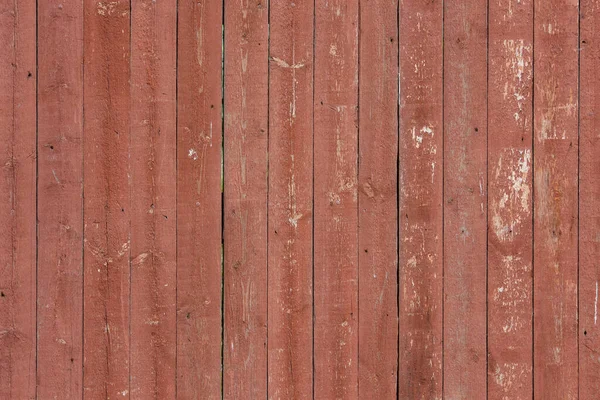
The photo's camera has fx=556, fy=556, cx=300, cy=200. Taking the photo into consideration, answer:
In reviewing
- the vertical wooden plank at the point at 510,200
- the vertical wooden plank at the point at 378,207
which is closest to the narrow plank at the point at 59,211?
the vertical wooden plank at the point at 378,207

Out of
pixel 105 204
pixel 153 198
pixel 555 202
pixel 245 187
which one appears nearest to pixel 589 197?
pixel 555 202

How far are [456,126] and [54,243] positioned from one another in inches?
55.9

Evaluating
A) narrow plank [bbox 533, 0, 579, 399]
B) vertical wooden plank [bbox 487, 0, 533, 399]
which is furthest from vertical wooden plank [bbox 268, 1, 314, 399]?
narrow plank [bbox 533, 0, 579, 399]

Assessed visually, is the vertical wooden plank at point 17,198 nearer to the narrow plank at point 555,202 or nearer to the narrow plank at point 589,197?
the narrow plank at point 555,202

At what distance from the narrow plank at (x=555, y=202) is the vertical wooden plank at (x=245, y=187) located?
933 mm

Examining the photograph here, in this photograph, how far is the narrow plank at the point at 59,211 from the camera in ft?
6.15

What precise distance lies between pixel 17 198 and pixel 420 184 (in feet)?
4.47

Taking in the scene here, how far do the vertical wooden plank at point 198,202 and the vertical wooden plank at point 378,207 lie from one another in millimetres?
491

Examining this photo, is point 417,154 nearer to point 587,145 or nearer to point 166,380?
point 587,145

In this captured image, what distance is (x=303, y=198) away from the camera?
1894 mm

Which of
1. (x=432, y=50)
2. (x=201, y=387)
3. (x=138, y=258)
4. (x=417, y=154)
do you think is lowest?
(x=201, y=387)

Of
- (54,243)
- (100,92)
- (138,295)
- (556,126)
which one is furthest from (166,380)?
(556,126)

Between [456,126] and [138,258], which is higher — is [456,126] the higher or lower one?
the higher one

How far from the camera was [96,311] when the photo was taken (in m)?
1.88
